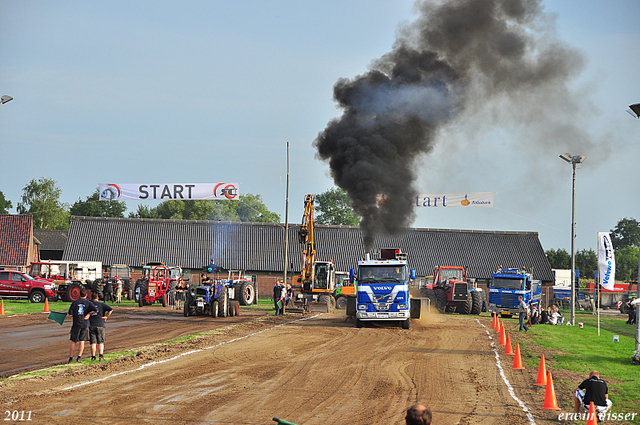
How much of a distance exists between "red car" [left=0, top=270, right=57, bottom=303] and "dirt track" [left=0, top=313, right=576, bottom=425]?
21.7 meters

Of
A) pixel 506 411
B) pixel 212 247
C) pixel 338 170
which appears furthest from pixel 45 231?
pixel 506 411

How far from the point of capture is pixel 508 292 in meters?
36.9

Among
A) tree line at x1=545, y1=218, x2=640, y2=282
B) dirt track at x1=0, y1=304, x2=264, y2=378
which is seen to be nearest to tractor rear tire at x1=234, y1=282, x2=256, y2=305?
dirt track at x1=0, y1=304, x2=264, y2=378

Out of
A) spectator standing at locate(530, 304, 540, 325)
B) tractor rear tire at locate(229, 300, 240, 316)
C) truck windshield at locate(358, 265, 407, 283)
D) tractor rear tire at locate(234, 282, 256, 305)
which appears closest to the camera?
truck windshield at locate(358, 265, 407, 283)

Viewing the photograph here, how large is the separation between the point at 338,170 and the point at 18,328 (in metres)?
17.1

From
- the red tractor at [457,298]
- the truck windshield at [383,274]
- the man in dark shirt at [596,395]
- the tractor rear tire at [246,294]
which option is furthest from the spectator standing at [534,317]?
the man in dark shirt at [596,395]

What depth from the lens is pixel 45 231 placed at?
80625mm

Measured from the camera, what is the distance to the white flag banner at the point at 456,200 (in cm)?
5691

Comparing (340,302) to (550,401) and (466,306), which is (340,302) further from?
(550,401)

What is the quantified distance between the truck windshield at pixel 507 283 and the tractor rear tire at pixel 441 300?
3189mm

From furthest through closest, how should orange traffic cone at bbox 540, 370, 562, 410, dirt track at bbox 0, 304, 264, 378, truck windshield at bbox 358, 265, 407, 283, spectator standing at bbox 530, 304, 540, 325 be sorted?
1. spectator standing at bbox 530, 304, 540, 325
2. truck windshield at bbox 358, 265, 407, 283
3. dirt track at bbox 0, 304, 264, 378
4. orange traffic cone at bbox 540, 370, 562, 410

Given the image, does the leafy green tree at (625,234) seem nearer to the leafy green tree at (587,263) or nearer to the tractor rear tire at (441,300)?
the leafy green tree at (587,263)

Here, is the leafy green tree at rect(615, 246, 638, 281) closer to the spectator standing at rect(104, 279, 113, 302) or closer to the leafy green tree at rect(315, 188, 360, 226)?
the leafy green tree at rect(315, 188, 360, 226)

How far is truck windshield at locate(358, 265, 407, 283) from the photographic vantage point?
24391mm
